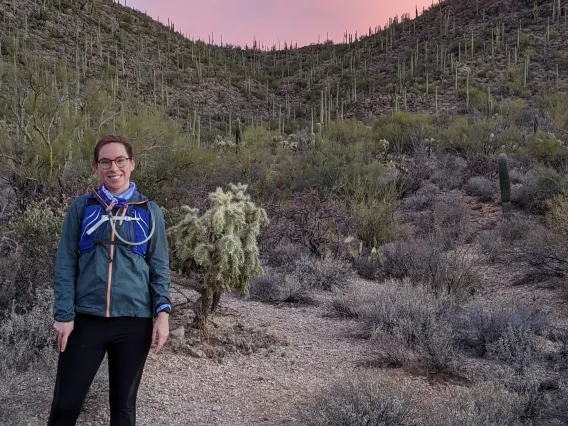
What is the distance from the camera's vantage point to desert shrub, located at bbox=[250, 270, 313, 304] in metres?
7.93

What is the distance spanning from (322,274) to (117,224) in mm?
6308

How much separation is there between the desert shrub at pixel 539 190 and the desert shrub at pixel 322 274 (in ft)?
19.9

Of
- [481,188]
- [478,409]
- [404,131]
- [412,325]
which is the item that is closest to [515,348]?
[412,325]

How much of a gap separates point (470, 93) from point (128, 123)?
22.6 meters

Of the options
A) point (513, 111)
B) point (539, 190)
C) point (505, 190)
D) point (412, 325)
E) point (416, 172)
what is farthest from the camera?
point (513, 111)

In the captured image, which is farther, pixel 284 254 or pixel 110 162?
pixel 284 254

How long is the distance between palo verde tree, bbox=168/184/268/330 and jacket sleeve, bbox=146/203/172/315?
8.48 ft

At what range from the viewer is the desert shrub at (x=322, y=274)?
8.70m

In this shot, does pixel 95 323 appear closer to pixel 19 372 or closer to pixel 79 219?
pixel 79 219

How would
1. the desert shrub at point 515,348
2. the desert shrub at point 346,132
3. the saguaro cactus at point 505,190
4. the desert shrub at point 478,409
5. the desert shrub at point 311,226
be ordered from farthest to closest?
the desert shrub at point 346,132
the saguaro cactus at point 505,190
the desert shrub at point 311,226
the desert shrub at point 515,348
the desert shrub at point 478,409

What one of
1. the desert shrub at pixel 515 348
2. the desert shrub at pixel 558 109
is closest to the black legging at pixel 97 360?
the desert shrub at pixel 515 348

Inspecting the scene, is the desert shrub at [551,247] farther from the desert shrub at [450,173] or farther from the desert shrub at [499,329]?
the desert shrub at [450,173]

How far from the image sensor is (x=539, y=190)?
1346 cm

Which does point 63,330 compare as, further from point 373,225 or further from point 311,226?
point 373,225
